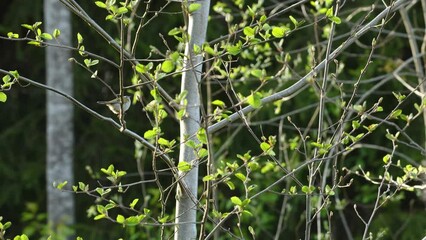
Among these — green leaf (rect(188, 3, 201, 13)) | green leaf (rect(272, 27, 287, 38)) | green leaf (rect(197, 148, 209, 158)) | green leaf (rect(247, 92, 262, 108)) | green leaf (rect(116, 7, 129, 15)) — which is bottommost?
green leaf (rect(197, 148, 209, 158))

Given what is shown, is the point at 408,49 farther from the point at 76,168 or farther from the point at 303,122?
the point at 76,168

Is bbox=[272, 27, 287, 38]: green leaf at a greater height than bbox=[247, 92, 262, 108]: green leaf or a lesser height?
greater

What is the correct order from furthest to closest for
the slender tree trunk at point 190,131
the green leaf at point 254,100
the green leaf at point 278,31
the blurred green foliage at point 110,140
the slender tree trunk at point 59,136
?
the blurred green foliage at point 110,140, the slender tree trunk at point 59,136, the slender tree trunk at point 190,131, the green leaf at point 278,31, the green leaf at point 254,100

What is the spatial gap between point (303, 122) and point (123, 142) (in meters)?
1.38

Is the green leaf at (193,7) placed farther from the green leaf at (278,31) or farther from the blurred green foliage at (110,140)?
the blurred green foliage at (110,140)

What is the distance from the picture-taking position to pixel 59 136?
6.01 metres

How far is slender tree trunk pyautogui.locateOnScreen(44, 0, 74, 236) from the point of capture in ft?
19.4

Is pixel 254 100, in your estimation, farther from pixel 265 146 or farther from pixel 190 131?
pixel 190 131

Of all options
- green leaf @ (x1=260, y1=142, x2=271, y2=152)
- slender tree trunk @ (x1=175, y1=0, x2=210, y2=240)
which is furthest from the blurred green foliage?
green leaf @ (x1=260, y1=142, x2=271, y2=152)

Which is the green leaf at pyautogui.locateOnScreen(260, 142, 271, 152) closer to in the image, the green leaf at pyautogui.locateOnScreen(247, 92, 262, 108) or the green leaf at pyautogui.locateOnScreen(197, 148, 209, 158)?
the green leaf at pyautogui.locateOnScreen(197, 148, 209, 158)

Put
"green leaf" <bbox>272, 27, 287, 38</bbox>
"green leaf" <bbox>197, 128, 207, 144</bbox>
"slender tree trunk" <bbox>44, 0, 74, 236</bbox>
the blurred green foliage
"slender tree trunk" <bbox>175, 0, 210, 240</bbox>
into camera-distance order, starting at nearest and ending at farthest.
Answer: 1. "green leaf" <bbox>197, 128, 207, 144</bbox>
2. "green leaf" <bbox>272, 27, 287, 38</bbox>
3. "slender tree trunk" <bbox>175, 0, 210, 240</bbox>
4. "slender tree trunk" <bbox>44, 0, 74, 236</bbox>
5. the blurred green foliage

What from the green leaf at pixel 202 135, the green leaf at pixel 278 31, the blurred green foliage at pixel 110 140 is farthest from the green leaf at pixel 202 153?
the blurred green foliage at pixel 110 140

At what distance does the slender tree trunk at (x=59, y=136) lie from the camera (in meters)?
5.92

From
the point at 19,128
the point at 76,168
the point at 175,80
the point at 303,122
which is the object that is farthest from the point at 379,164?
the point at 19,128
